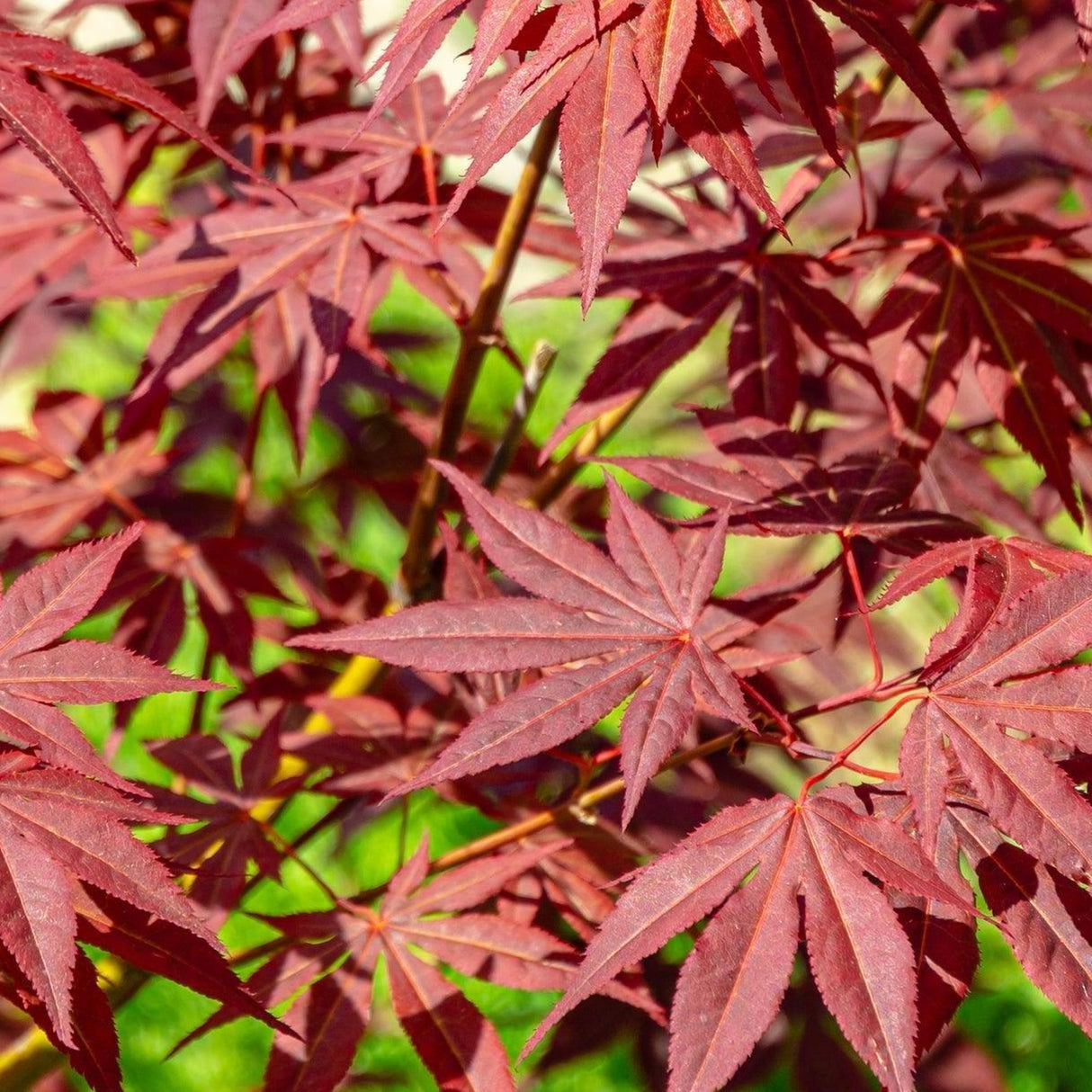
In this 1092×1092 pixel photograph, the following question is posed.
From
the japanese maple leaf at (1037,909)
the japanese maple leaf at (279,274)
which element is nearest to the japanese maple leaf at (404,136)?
the japanese maple leaf at (279,274)

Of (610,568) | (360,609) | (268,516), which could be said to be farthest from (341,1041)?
(268,516)

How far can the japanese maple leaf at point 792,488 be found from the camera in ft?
3.13

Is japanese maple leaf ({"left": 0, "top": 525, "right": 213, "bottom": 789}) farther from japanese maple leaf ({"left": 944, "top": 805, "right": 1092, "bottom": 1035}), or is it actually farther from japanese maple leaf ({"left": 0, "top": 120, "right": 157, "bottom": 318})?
japanese maple leaf ({"left": 0, "top": 120, "right": 157, "bottom": 318})

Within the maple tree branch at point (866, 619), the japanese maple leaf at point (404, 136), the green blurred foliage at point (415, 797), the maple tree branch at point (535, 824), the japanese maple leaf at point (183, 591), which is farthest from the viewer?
the green blurred foliage at point (415, 797)

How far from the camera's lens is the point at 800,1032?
1.45 meters

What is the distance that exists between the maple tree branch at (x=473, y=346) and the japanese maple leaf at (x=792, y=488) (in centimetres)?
24

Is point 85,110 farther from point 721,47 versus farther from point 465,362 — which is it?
point 721,47

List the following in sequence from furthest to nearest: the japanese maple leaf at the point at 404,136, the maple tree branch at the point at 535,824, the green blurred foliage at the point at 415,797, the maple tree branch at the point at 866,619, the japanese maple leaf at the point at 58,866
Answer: the green blurred foliage at the point at 415,797, the japanese maple leaf at the point at 404,136, the maple tree branch at the point at 535,824, the maple tree branch at the point at 866,619, the japanese maple leaf at the point at 58,866

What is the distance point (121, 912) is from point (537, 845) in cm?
39

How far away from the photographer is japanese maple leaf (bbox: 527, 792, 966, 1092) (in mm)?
701

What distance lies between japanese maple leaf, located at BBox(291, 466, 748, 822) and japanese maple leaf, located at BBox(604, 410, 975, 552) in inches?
1.6

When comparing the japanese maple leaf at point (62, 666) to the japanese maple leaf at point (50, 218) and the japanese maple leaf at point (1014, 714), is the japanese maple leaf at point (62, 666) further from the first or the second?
the japanese maple leaf at point (50, 218)

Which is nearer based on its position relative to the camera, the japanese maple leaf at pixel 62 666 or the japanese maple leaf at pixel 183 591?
the japanese maple leaf at pixel 62 666

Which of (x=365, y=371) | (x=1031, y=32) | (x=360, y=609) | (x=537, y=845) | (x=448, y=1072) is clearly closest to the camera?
(x=448, y=1072)
